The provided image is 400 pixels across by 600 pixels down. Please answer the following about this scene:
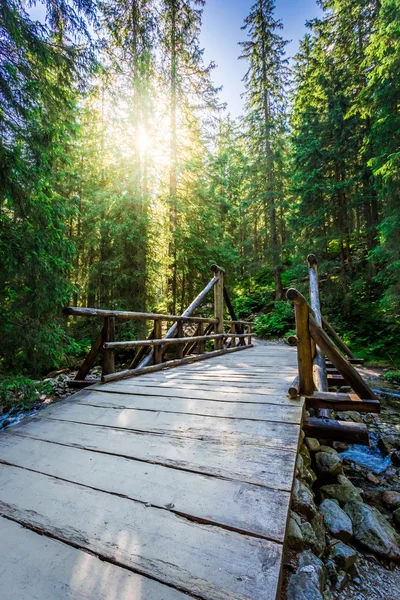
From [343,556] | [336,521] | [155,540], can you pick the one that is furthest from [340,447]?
[155,540]

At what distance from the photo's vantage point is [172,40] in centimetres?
1245

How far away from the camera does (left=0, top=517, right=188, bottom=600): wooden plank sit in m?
0.88

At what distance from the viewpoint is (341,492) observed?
2.46 metres

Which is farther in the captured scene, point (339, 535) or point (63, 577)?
point (339, 535)

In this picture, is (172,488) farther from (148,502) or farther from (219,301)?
(219,301)

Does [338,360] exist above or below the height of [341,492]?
above

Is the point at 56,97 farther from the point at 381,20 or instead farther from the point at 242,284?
the point at 242,284

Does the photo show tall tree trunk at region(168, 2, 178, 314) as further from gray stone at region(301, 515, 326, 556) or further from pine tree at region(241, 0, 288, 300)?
gray stone at region(301, 515, 326, 556)

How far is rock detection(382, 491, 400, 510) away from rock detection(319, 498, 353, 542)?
870 mm

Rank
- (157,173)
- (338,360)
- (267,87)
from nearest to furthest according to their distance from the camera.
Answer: (338,360)
(157,173)
(267,87)

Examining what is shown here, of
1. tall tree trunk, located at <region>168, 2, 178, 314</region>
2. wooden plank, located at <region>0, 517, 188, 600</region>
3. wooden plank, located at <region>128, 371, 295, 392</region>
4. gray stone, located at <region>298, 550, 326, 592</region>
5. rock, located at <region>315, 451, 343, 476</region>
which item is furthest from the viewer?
tall tree trunk, located at <region>168, 2, 178, 314</region>

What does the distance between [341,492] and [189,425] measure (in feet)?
5.11

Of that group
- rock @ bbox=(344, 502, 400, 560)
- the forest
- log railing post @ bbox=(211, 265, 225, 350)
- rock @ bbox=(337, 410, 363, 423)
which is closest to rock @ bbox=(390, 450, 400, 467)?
rock @ bbox=(337, 410, 363, 423)

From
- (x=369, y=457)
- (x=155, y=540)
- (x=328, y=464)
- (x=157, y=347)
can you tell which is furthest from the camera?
(x=157, y=347)
